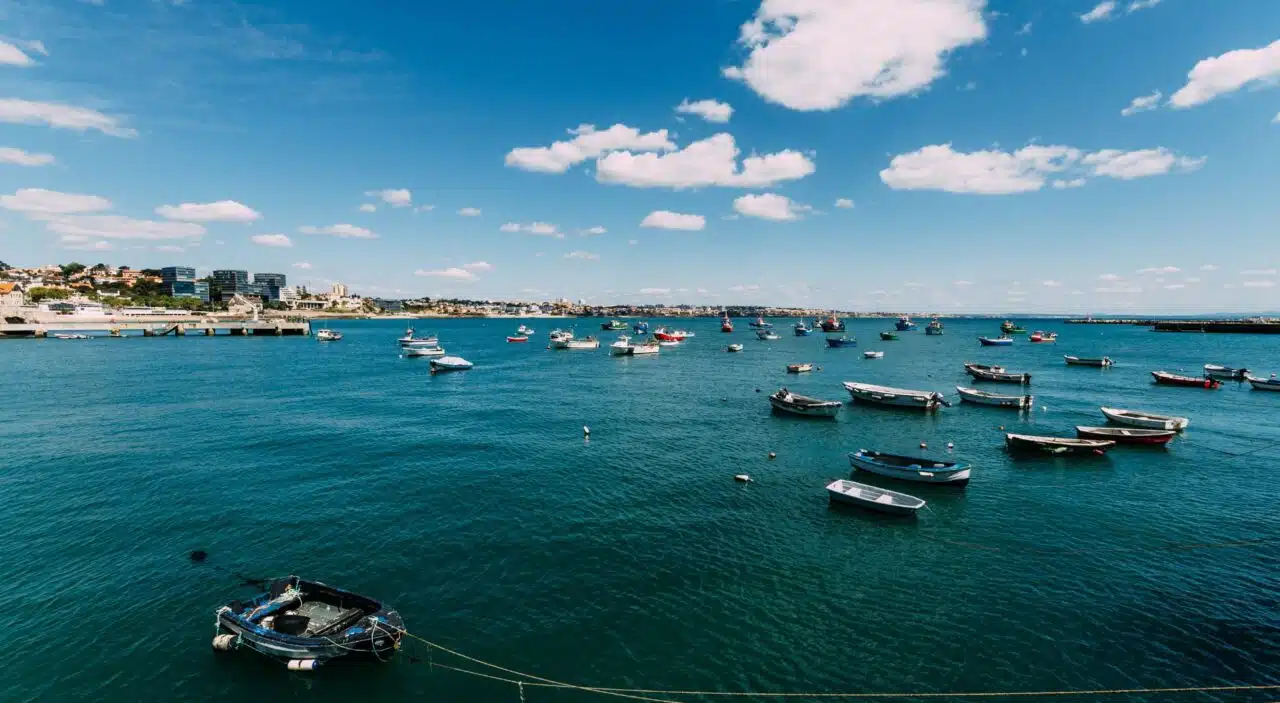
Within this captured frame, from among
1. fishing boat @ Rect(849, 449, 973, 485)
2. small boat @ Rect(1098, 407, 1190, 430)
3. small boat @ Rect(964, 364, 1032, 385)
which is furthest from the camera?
small boat @ Rect(964, 364, 1032, 385)

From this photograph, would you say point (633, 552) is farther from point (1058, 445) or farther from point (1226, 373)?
point (1226, 373)

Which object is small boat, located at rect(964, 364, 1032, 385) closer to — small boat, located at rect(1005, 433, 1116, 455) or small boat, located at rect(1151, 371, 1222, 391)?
small boat, located at rect(1151, 371, 1222, 391)

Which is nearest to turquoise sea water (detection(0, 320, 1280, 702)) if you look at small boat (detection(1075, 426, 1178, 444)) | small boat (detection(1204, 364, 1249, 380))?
small boat (detection(1075, 426, 1178, 444))

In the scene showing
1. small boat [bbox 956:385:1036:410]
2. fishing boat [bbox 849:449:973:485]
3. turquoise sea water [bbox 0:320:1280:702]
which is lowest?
turquoise sea water [bbox 0:320:1280:702]

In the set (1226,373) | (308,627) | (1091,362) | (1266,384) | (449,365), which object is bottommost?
(308,627)

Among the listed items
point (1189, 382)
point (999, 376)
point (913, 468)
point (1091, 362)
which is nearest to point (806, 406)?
point (913, 468)

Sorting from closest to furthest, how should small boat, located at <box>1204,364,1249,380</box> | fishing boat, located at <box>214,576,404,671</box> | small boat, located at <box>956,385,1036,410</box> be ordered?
fishing boat, located at <box>214,576,404,671</box>
small boat, located at <box>956,385,1036,410</box>
small boat, located at <box>1204,364,1249,380</box>

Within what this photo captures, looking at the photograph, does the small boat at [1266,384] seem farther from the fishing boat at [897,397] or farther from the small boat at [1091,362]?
the fishing boat at [897,397]
